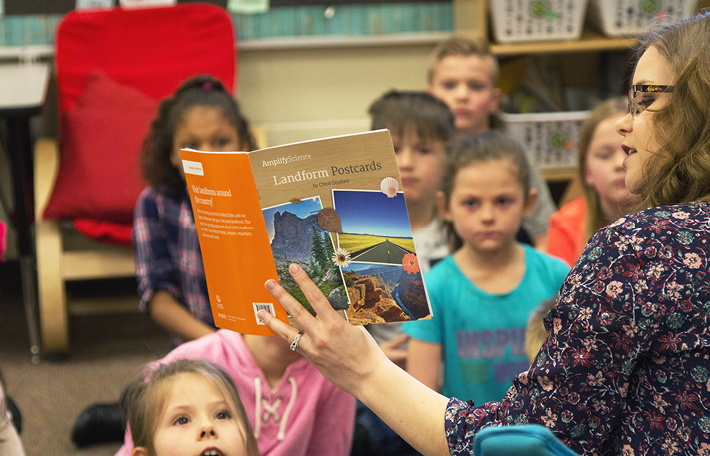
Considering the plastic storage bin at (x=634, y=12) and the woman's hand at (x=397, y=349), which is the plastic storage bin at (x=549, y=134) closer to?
the plastic storage bin at (x=634, y=12)

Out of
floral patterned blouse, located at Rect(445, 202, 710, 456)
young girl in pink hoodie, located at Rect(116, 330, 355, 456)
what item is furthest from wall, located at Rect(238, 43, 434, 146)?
floral patterned blouse, located at Rect(445, 202, 710, 456)

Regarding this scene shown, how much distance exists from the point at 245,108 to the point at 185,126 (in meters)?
1.37

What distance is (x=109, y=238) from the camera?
2.45 metres

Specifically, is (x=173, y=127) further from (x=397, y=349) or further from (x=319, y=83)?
(x=319, y=83)

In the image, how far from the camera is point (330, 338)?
0.90 metres

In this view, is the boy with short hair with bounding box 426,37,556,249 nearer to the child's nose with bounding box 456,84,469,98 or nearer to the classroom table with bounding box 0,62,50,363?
the child's nose with bounding box 456,84,469,98

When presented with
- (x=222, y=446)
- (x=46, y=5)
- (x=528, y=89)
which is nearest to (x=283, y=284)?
(x=222, y=446)

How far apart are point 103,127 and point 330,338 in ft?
6.68

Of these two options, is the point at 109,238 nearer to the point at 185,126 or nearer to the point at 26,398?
the point at 26,398

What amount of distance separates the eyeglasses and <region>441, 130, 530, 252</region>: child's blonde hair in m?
0.71

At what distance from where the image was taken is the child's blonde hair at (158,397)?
3.62 feet

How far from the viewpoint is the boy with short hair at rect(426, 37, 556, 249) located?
84.6 inches

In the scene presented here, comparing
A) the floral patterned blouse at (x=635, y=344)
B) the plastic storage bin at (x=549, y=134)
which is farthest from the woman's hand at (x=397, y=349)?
the plastic storage bin at (x=549, y=134)

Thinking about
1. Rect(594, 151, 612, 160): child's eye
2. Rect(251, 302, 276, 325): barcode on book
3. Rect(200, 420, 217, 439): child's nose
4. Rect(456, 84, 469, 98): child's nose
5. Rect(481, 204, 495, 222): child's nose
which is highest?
Rect(456, 84, 469, 98): child's nose
